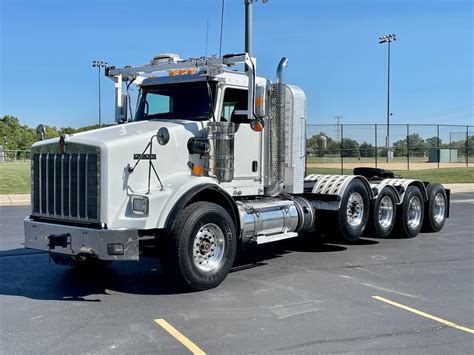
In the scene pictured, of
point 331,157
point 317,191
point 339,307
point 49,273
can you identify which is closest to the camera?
point 339,307

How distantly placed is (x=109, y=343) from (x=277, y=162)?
4586 millimetres

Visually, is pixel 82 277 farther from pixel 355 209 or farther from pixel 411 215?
pixel 411 215

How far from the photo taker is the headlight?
6340 millimetres

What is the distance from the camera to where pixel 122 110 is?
882cm

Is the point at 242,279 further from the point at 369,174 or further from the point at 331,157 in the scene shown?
the point at 331,157

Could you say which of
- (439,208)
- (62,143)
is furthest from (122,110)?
(439,208)

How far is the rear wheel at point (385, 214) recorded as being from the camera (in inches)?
432

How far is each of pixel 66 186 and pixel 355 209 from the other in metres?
5.77

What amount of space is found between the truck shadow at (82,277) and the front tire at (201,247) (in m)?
0.36

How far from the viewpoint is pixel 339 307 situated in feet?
20.3

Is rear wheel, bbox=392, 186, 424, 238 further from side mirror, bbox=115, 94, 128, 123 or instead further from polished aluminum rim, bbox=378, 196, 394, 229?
side mirror, bbox=115, 94, 128, 123

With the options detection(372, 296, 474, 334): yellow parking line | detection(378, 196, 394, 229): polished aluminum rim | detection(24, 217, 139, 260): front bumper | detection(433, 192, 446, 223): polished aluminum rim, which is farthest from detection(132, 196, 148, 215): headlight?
detection(433, 192, 446, 223): polished aluminum rim

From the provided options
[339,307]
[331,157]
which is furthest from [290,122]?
[331,157]

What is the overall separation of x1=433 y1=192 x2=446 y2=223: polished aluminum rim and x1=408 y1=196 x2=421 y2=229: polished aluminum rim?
648 mm
